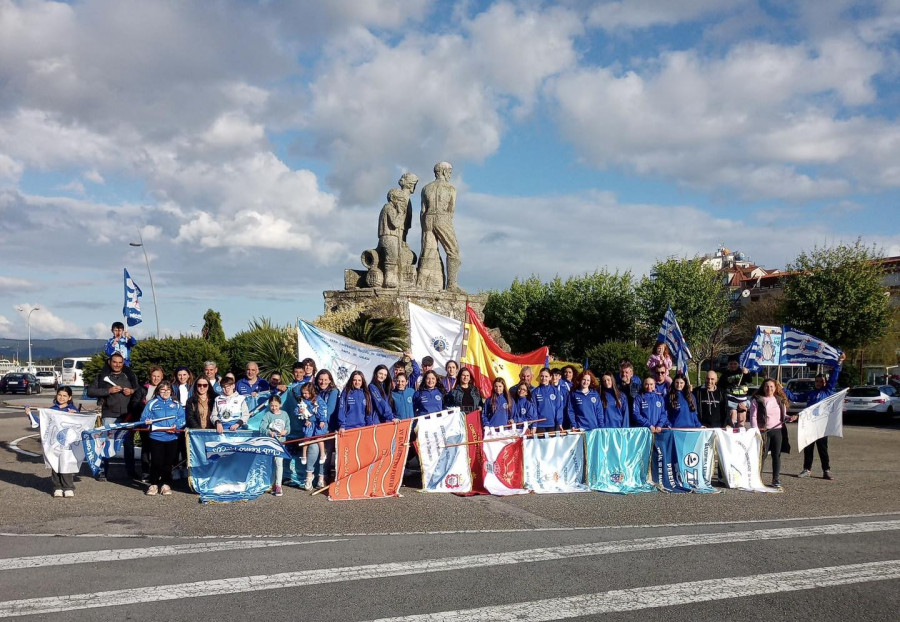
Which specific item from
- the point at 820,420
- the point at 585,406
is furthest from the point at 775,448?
the point at 585,406

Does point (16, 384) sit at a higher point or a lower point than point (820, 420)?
higher

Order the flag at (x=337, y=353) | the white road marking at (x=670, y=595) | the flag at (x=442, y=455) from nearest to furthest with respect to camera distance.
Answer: the white road marking at (x=670, y=595) → the flag at (x=442, y=455) → the flag at (x=337, y=353)

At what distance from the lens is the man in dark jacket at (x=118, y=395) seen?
34.8ft

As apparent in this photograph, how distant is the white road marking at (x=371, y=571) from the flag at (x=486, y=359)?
20.9 feet

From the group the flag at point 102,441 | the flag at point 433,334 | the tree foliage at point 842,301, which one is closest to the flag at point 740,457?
the flag at point 433,334

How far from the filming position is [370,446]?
397 inches

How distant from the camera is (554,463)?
10539mm

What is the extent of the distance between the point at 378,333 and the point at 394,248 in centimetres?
573

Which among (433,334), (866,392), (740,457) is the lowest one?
(740,457)

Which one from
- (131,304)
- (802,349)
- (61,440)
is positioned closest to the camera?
(61,440)

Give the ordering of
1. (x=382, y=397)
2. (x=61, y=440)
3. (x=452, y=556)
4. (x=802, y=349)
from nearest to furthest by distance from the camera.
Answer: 1. (x=452, y=556)
2. (x=61, y=440)
3. (x=382, y=397)
4. (x=802, y=349)

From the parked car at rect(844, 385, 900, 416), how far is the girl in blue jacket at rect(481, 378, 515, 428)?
1763 centimetres

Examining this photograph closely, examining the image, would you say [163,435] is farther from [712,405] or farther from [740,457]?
[740,457]

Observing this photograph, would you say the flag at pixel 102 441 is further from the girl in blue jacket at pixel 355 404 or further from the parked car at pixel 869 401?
the parked car at pixel 869 401
